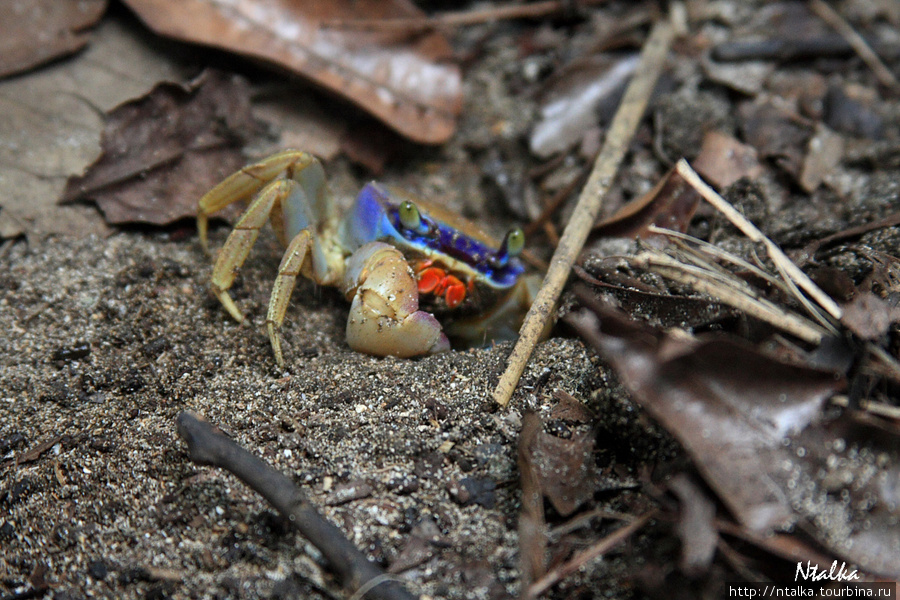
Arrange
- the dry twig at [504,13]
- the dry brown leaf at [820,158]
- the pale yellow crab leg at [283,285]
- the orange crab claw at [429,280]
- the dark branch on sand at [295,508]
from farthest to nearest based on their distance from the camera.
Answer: the dry twig at [504,13], the dry brown leaf at [820,158], the orange crab claw at [429,280], the pale yellow crab leg at [283,285], the dark branch on sand at [295,508]

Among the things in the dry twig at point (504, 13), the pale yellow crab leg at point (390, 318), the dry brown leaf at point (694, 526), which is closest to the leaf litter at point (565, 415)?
the dry brown leaf at point (694, 526)

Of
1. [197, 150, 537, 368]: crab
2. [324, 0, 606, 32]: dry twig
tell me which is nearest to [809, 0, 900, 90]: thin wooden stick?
[324, 0, 606, 32]: dry twig

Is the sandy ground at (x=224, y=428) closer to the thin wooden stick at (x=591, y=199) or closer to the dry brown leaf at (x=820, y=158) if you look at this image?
the thin wooden stick at (x=591, y=199)

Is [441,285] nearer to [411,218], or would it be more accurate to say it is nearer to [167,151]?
[411,218]

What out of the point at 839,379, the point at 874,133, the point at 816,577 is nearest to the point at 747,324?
the point at 839,379

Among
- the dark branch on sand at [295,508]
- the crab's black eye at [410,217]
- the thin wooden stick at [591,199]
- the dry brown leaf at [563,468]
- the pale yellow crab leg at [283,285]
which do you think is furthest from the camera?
the crab's black eye at [410,217]

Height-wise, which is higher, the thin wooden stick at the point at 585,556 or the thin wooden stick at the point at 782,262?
the thin wooden stick at the point at 782,262

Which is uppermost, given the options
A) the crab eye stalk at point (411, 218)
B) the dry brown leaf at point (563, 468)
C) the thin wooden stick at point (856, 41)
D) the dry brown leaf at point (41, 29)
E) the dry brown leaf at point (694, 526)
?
the thin wooden stick at point (856, 41)
